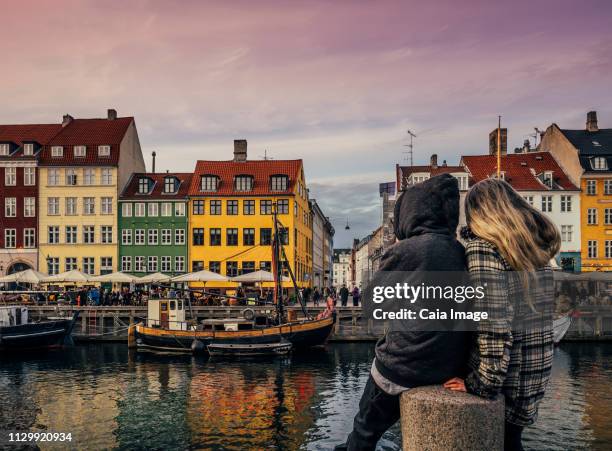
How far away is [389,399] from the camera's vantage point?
4203mm

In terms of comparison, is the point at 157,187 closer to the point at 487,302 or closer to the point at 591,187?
the point at 591,187

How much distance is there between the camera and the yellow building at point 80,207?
2292 inches

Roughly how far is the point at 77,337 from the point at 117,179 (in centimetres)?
2311

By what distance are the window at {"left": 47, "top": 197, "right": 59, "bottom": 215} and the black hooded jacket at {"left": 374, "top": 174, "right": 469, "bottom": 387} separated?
58.9 metres

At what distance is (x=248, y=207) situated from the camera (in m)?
58.5

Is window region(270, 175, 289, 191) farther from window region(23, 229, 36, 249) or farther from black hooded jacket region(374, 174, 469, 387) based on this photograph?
black hooded jacket region(374, 174, 469, 387)

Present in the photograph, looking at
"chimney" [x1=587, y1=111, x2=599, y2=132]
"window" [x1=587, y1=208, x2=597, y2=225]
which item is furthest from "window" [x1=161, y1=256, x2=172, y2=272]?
"chimney" [x1=587, y1=111, x2=599, y2=132]

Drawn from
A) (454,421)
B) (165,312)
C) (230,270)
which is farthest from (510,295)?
(230,270)

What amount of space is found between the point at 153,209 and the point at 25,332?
2599cm

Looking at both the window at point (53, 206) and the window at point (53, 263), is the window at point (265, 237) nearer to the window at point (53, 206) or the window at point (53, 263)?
the window at point (53, 263)

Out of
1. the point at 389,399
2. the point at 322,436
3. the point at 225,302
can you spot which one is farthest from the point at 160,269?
the point at 389,399

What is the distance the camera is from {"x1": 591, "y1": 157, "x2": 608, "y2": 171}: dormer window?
55750mm

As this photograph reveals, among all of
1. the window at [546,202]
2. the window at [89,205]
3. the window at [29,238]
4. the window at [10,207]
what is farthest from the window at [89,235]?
the window at [546,202]

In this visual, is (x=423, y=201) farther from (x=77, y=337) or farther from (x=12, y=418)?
(x=77, y=337)
